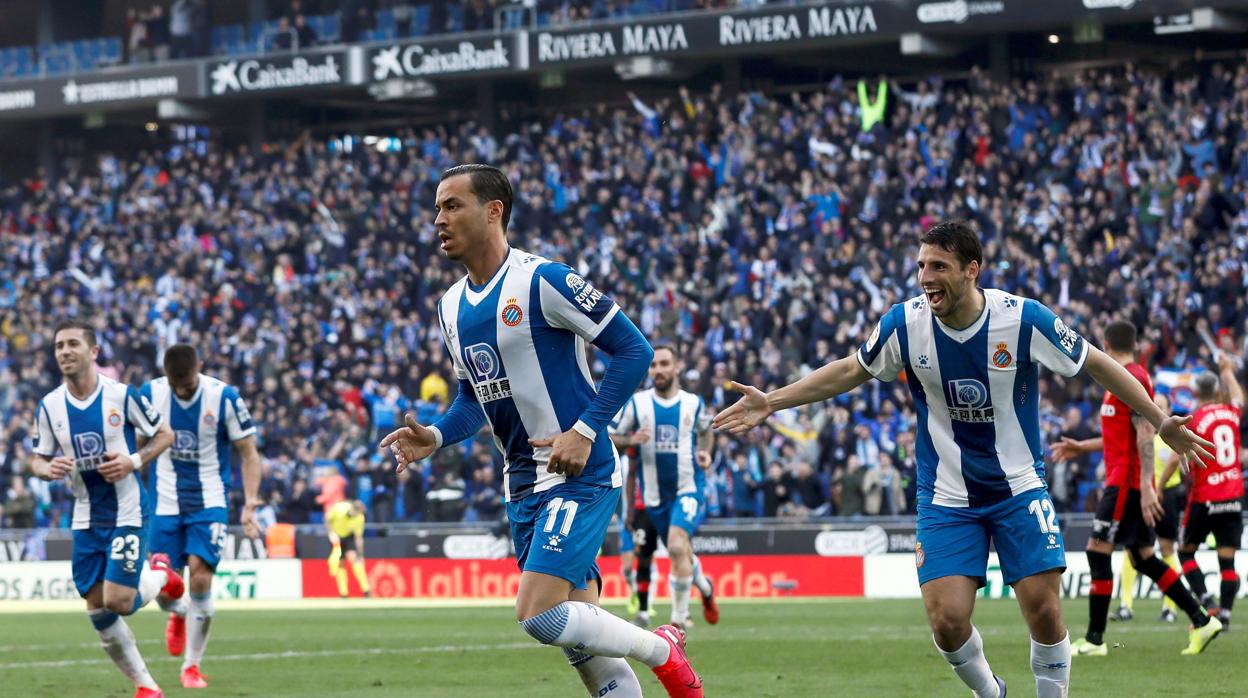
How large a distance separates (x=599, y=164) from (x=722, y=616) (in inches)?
698

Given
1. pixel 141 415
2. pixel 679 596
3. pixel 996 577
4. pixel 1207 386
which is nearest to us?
pixel 141 415

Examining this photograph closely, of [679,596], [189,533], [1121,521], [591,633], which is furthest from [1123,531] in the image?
[591,633]

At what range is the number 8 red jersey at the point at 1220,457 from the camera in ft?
53.0

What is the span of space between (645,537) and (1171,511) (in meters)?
5.38

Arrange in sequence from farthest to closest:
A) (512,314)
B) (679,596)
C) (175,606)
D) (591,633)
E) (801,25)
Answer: (801,25) < (679,596) < (175,606) < (512,314) < (591,633)

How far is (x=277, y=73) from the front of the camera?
4184 cm

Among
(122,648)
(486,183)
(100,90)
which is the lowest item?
(122,648)

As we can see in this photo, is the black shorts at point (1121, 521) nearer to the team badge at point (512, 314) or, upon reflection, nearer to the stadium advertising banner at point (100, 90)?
the team badge at point (512, 314)

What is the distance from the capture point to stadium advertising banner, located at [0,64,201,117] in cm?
4319

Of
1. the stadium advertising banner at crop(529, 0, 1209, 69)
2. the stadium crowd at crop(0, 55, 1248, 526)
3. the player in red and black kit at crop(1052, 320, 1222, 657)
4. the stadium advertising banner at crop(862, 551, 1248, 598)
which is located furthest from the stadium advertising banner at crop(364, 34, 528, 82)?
the player in red and black kit at crop(1052, 320, 1222, 657)

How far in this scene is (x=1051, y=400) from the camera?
2716 centimetres

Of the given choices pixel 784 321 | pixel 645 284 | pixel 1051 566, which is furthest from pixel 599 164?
pixel 1051 566

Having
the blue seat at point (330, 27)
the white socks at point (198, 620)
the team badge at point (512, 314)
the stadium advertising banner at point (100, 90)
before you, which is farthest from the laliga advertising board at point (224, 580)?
the team badge at point (512, 314)

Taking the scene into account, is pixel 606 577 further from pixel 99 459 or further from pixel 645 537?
pixel 99 459
